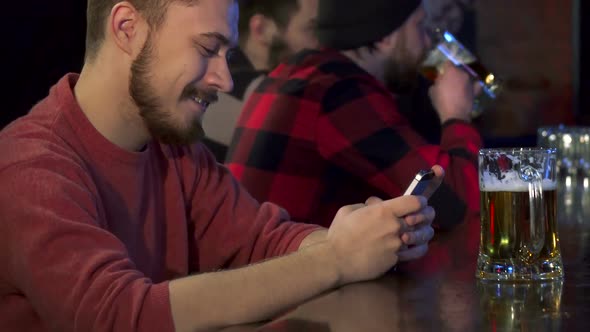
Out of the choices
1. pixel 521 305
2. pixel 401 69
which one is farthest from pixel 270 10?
pixel 521 305

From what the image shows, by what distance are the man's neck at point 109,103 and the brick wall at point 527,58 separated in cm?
228

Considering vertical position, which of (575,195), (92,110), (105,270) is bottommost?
(575,195)

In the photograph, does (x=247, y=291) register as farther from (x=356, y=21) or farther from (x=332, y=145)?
(x=356, y=21)

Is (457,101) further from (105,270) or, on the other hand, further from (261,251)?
(105,270)

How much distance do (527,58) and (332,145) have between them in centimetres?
181

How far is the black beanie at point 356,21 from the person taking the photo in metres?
2.13

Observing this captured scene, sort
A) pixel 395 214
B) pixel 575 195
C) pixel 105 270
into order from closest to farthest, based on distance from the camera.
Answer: pixel 105 270 → pixel 395 214 → pixel 575 195

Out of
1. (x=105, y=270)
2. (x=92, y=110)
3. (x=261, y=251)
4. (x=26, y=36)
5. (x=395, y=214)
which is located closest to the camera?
(x=105, y=270)

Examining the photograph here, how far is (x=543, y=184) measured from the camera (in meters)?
1.14

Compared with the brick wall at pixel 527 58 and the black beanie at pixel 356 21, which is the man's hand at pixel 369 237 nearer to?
the black beanie at pixel 356 21

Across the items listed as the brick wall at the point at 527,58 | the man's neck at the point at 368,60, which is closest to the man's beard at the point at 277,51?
the man's neck at the point at 368,60

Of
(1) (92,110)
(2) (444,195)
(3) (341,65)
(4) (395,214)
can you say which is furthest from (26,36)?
(4) (395,214)

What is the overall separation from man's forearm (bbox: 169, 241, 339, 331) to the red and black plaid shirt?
76 centimetres

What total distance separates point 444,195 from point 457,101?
0.38 meters
